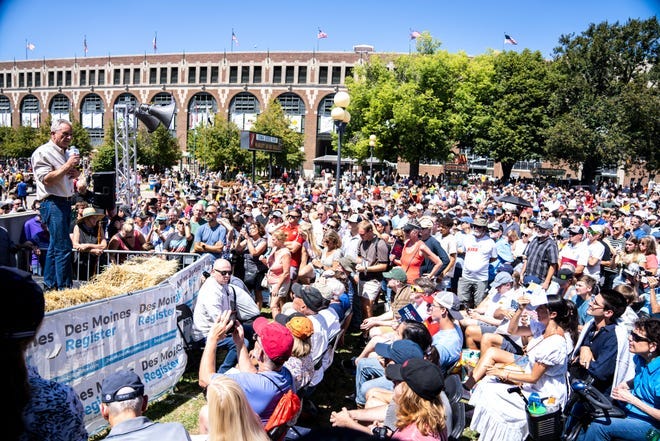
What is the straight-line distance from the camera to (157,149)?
48531 millimetres

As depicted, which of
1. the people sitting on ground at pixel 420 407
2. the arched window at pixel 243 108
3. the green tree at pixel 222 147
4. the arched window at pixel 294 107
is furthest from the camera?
the arched window at pixel 243 108

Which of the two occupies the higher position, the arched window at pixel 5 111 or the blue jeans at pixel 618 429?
the arched window at pixel 5 111

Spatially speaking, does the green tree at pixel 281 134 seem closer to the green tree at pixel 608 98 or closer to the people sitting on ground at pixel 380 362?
the green tree at pixel 608 98

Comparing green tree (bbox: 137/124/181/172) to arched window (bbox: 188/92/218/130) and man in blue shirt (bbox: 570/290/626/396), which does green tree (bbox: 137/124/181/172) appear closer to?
arched window (bbox: 188/92/218/130)

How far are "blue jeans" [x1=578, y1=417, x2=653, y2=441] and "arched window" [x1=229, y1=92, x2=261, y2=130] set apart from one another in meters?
63.3

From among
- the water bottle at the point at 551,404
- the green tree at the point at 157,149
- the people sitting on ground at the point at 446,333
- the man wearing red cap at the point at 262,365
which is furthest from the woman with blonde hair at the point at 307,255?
the green tree at the point at 157,149

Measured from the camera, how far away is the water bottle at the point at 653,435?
3.73m

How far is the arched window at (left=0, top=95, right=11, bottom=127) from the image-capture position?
77.2 meters

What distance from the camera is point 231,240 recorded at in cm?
855

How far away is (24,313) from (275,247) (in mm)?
5691

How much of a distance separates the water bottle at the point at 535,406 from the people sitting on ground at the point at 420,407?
53.8 inches

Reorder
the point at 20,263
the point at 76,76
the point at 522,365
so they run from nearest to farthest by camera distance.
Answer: the point at 522,365, the point at 20,263, the point at 76,76

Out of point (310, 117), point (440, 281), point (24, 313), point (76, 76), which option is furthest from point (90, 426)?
point (76, 76)

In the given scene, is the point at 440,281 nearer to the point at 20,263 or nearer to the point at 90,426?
the point at 90,426
